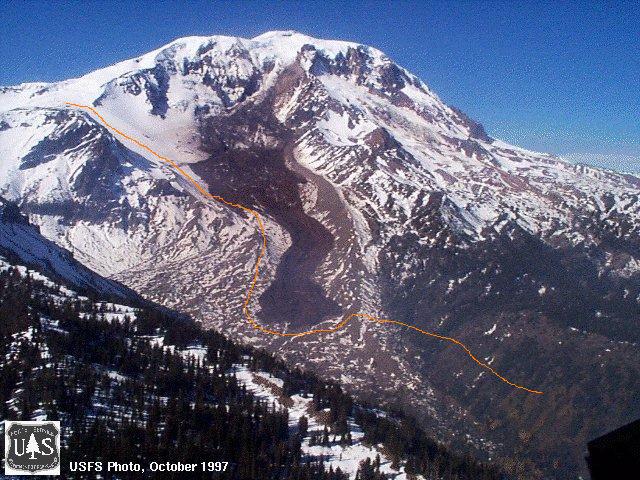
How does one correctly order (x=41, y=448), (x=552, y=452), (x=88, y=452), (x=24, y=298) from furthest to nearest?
(x=552, y=452) → (x=24, y=298) → (x=88, y=452) → (x=41, y=448)

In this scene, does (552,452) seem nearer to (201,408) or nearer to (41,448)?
(201,408)

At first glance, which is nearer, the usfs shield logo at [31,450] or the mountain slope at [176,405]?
the usfs shield logo at [31,450]

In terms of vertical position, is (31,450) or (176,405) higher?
(31,450)

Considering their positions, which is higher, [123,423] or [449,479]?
[123,423]

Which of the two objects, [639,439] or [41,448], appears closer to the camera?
[639,439]

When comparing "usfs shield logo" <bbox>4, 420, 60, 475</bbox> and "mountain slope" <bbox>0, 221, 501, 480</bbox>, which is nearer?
"usfs shield logo" <bbox>4, 420, 60, 475</bbox>

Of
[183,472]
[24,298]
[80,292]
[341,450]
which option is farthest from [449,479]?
[80,292]

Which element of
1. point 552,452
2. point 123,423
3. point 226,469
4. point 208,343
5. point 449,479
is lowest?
point 552,452

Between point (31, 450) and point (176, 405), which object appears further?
point (176, 405)
